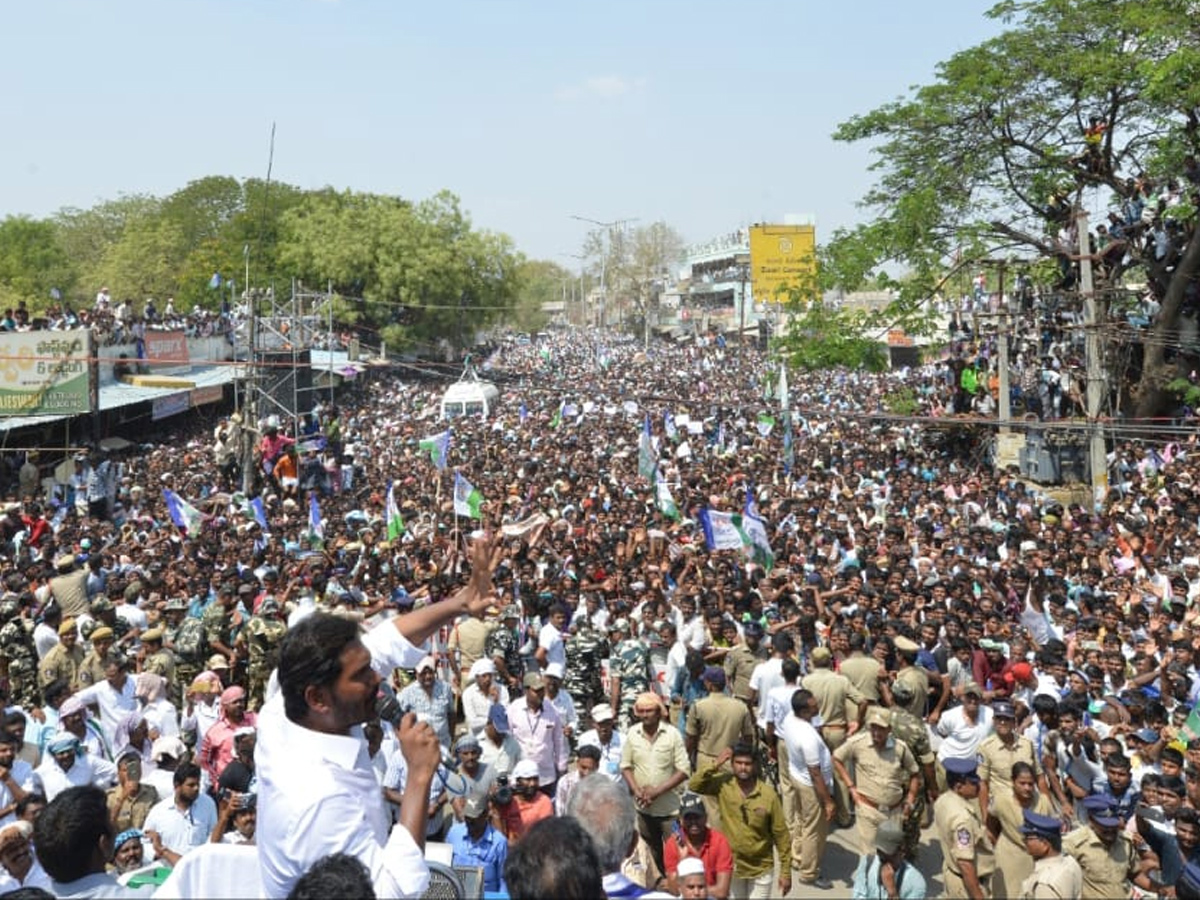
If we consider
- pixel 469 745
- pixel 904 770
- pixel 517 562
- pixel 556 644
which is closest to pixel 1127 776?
pixel 904 770

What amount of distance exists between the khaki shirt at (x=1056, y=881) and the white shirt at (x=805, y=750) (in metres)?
1.74

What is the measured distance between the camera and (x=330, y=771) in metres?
2.17

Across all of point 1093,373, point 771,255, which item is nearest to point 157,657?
point 1093,373

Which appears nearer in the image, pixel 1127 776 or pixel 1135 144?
pixel 1127 776

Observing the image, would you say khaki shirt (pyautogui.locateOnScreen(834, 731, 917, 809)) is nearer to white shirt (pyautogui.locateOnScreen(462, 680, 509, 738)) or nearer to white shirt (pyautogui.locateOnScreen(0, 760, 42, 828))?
white shirt (pyautogui.locateOnScreen(462, 680, 509, 738))

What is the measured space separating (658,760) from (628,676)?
170 centimetres

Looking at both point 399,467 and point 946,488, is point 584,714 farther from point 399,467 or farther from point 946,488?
point 399,467

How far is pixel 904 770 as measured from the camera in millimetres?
6066

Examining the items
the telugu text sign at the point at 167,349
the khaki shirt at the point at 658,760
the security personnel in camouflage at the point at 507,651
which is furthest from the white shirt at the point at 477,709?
the telugu text sign at the point at 167,349

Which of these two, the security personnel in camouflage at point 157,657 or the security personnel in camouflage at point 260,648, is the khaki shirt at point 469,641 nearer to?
the security personnel in camouflage at point 260,648

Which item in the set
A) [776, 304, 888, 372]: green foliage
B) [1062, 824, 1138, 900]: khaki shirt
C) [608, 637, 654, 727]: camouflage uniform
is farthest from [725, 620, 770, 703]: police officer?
[776, 304, 888, 372]: green foliage

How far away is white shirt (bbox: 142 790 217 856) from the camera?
5281mm

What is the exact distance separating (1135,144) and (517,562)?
14.6 m

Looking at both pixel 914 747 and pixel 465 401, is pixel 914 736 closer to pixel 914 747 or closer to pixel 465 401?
pixel 914 747
